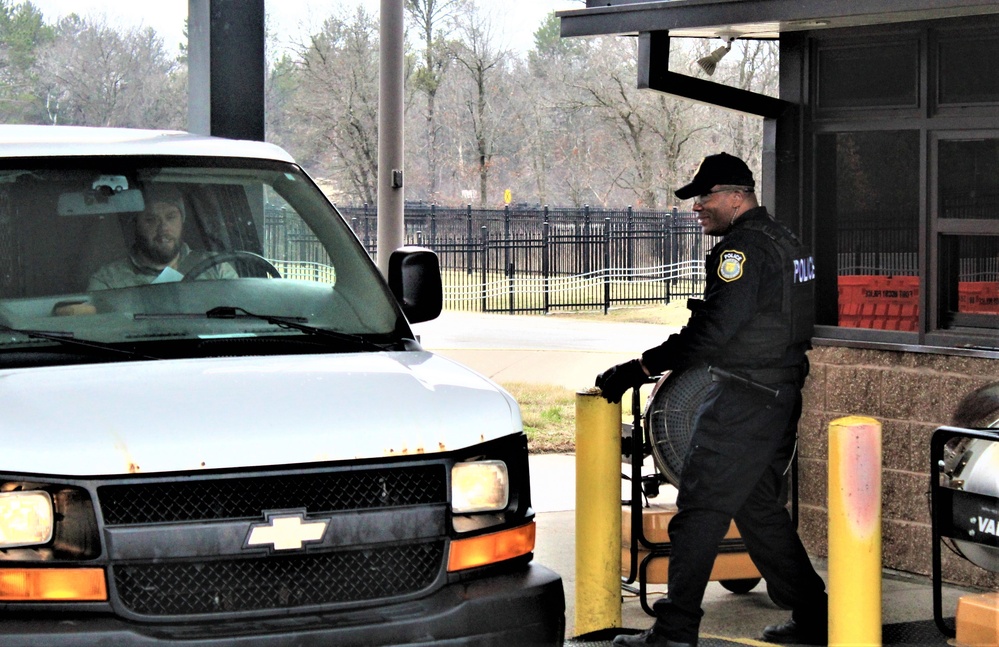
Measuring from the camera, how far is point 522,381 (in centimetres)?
1705

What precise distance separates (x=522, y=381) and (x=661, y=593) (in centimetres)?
1025

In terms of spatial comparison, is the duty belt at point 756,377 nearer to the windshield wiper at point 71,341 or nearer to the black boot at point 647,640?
the black boot at point 647,640

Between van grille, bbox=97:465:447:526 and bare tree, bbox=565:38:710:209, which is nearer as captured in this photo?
van grille, bbox=97:465:447:526

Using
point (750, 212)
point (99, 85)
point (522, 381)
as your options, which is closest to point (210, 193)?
point (750, 212)

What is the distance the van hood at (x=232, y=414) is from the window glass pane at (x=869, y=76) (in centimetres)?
388

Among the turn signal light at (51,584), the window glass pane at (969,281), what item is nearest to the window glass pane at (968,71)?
the window glass pane at (969,281)

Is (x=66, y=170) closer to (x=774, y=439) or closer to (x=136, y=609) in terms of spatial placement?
(x=136, y=609)

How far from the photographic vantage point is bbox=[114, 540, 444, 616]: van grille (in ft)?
11.5

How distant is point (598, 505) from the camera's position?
219 inches

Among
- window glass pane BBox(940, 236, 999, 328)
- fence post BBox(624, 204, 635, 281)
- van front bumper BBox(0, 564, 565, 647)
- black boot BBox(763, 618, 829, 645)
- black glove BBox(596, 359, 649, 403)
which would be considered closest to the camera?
van front bumper BBox(0, 564, 565, 647)

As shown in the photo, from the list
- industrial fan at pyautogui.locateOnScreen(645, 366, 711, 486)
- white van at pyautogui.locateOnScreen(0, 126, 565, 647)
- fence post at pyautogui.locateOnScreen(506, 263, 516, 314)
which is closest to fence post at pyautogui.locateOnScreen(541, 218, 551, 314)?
fence post at pyautogui.locateOnScreen(506, 263, 516, 314)

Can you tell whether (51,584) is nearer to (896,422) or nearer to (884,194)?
(896,422)

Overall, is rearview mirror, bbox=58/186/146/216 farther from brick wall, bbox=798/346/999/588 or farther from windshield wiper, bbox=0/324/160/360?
brick wall, bbox=798/346/999/588

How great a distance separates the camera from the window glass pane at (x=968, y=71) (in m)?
6.76
